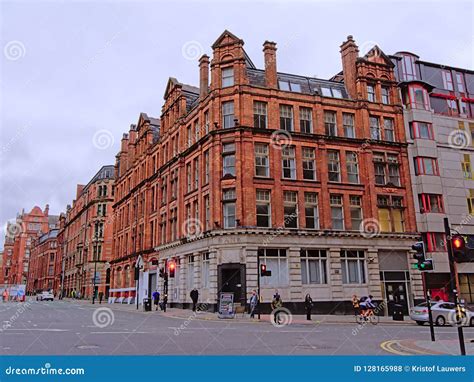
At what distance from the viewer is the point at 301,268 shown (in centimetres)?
3161

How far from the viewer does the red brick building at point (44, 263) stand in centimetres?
11231

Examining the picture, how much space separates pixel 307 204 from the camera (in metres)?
33.2

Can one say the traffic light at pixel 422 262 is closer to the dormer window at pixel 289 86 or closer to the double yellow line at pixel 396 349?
the double yellow line at pixel 396 349

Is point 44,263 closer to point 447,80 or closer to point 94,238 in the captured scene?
point 94,238

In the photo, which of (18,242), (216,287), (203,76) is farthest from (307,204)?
(18,242)

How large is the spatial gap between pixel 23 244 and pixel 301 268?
138304mm

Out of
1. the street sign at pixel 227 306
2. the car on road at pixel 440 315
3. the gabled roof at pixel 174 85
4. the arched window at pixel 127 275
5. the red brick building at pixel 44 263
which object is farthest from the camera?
the red brick building at pixel 44 263

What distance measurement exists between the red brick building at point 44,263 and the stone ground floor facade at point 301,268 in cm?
8733

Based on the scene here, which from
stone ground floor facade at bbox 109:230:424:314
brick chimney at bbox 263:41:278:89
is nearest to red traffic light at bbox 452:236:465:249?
stone ground floor facade at bbox 109:230:424:314

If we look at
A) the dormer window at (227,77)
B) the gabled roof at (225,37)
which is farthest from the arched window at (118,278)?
the gabled roof at (225,37)

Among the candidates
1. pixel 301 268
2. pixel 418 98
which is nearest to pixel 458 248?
pixel 301 268

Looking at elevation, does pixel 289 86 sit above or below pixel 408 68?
below

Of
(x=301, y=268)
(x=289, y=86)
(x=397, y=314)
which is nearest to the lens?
(x=397, y=314)
